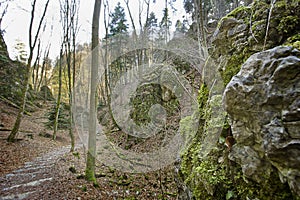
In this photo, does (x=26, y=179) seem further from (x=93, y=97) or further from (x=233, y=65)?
(x=233, y=65)

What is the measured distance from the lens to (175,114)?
8.18 meters

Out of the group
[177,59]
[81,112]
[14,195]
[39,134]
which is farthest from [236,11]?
[39,134]

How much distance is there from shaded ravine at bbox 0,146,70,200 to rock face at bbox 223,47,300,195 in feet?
15.3

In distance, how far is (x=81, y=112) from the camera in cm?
1058

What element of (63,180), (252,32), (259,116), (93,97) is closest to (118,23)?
(93,97)

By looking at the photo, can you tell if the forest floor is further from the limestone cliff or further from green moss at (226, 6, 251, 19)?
green moss at (226, 6, 251, 19)

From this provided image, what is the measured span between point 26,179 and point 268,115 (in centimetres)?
606

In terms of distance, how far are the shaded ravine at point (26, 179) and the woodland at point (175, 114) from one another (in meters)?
0.03

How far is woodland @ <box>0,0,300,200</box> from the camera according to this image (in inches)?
64.6

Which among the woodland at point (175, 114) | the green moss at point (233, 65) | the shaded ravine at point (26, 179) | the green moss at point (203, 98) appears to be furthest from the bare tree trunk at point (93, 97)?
the green moss at point (233, 65)

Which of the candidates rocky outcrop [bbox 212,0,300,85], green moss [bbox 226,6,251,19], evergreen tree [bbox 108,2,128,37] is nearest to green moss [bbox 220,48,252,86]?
rocky outcrop [bbox 212,0,300,85]

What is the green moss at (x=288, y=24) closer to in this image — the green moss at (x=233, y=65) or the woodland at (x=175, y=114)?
the woodland at (x=175, y=114)

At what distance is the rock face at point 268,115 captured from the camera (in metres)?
1.40

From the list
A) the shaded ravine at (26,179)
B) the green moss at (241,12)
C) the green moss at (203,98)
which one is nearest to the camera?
the green moss at (241,12)
